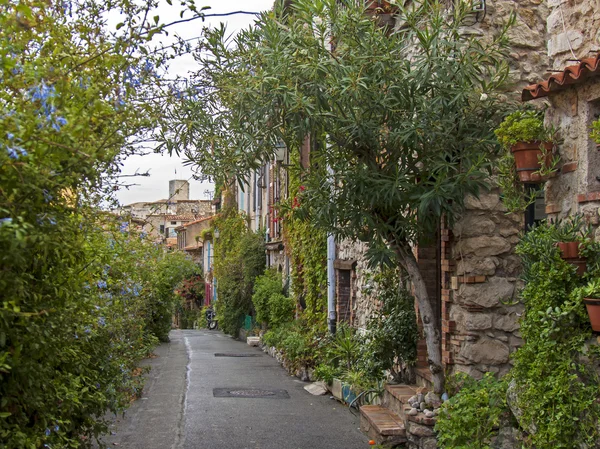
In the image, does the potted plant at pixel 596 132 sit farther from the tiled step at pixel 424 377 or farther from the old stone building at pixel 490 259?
the tiled step at pixel 424 377

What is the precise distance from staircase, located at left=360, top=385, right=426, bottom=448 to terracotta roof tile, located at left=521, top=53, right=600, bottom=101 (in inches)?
143

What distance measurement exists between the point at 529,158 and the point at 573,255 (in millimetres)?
1022

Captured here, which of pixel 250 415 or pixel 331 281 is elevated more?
pixel 331 281

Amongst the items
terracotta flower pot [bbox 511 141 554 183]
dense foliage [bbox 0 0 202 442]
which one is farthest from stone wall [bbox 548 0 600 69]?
dense foliage [bbox 0 0 202 442]

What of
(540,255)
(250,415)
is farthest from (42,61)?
(250,415)

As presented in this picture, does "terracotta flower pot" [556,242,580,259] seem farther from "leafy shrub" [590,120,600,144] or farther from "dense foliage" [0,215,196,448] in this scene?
"dense foliage" [0,215,196,448]

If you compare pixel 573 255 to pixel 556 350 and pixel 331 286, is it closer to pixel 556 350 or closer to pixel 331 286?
pixel 556 350

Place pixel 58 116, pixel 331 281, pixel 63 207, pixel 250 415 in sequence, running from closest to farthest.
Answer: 1. pixel 58 116
2. pixel 63 207
3. pixel 250 415
4. pixel 331 281

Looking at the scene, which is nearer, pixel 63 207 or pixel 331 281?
pixel 63 207

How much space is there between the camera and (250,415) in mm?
10172

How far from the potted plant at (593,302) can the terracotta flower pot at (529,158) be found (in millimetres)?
1307

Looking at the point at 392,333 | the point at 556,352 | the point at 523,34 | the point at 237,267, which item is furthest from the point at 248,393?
the point at 237,267

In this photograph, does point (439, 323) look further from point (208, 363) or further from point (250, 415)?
point (208, 363)

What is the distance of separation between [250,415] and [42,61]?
6957 mm
